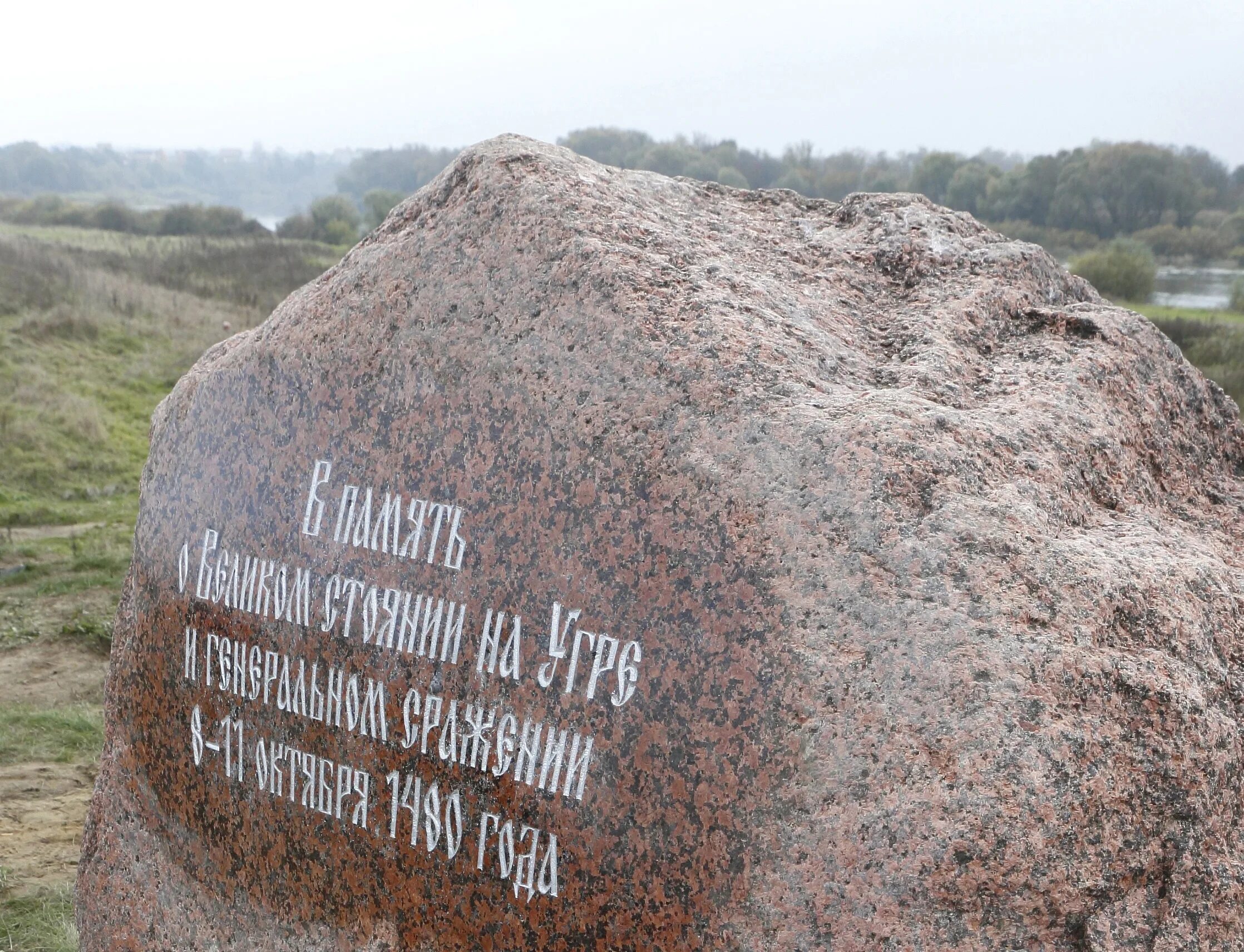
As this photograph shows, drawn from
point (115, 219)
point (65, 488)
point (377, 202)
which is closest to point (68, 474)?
point (65, 488)

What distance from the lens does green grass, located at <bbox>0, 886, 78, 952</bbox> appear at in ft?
11.9

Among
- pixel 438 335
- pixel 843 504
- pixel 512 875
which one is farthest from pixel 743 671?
pixel 438 335

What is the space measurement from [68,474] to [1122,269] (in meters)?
9.88

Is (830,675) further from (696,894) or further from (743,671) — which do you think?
(696,894)

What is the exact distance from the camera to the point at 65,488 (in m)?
9.95

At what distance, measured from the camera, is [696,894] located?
2.00 meters

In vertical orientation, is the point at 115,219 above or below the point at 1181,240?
below

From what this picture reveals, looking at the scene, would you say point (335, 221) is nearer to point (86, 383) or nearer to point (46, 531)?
point (86, 383)

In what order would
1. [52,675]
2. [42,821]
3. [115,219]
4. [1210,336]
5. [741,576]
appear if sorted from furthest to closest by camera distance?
1. [115,219]
2. [1210,336]
3. [52,675]
4. [42,821]
5. [741,576]

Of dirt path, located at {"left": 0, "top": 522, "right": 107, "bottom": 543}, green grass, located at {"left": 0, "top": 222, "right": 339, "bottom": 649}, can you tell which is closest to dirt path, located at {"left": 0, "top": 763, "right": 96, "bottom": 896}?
green grass, located at {"left": 0, "top": 222, "right": 339, "bottom": 649}

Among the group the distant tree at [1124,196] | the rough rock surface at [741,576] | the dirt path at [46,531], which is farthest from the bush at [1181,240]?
the dirt path at [46,531]

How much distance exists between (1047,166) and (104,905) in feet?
31.7

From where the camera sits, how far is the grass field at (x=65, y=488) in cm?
449

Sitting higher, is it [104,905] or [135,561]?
[135,561]
